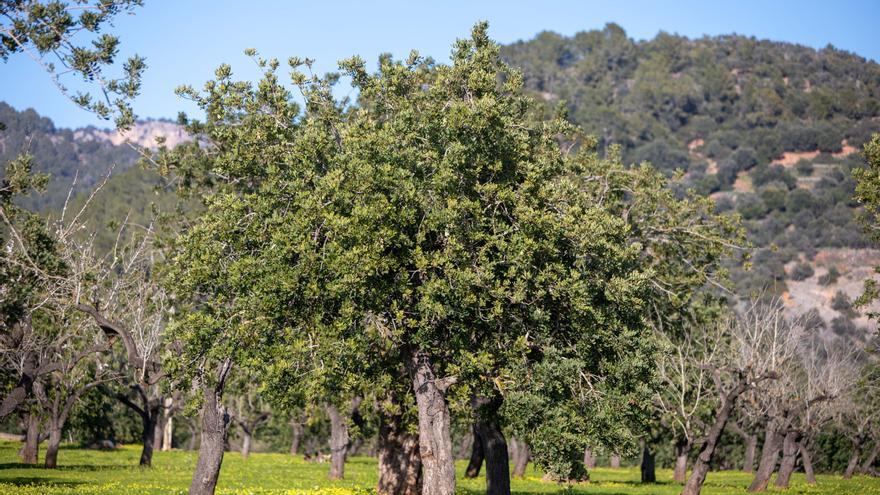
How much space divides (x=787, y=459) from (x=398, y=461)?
29.3 metres

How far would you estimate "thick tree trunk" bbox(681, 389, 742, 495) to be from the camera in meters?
36.6

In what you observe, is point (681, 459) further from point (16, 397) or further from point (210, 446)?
point (16, 397)

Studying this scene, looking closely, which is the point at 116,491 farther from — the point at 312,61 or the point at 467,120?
the point at 467,120

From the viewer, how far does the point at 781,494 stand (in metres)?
45.7

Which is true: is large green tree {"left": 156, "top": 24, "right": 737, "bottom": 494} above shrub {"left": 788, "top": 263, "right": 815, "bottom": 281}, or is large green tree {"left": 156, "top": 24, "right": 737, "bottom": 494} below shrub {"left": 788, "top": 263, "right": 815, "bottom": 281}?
below

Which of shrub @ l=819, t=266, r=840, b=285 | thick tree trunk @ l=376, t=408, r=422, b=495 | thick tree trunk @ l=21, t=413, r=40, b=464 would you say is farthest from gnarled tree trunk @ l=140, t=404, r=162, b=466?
shrub @ l=819, t=266, r=840, b=285

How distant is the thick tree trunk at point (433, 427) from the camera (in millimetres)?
24688

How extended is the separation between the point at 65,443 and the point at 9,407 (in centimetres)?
6453

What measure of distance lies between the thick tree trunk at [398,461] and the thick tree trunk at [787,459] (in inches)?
1081

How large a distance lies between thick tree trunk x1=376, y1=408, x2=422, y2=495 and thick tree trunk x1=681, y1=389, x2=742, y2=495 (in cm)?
1144

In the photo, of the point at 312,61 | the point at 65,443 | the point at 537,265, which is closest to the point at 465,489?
the point at 537,265

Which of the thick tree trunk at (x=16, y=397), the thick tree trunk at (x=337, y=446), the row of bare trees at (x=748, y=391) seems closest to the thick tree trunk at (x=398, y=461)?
the row of bare trees at (x=748, y=391)

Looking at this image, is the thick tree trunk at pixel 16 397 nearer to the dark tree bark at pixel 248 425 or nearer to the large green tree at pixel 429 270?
the large green tree at pixel 429 270

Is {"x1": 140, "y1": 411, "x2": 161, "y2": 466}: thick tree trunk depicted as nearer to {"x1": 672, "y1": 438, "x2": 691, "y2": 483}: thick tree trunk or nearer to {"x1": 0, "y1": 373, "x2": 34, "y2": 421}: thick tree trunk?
{"x1": 0, "y1": 373, "x2": 34, "y2": 421}: thick tree trunk
